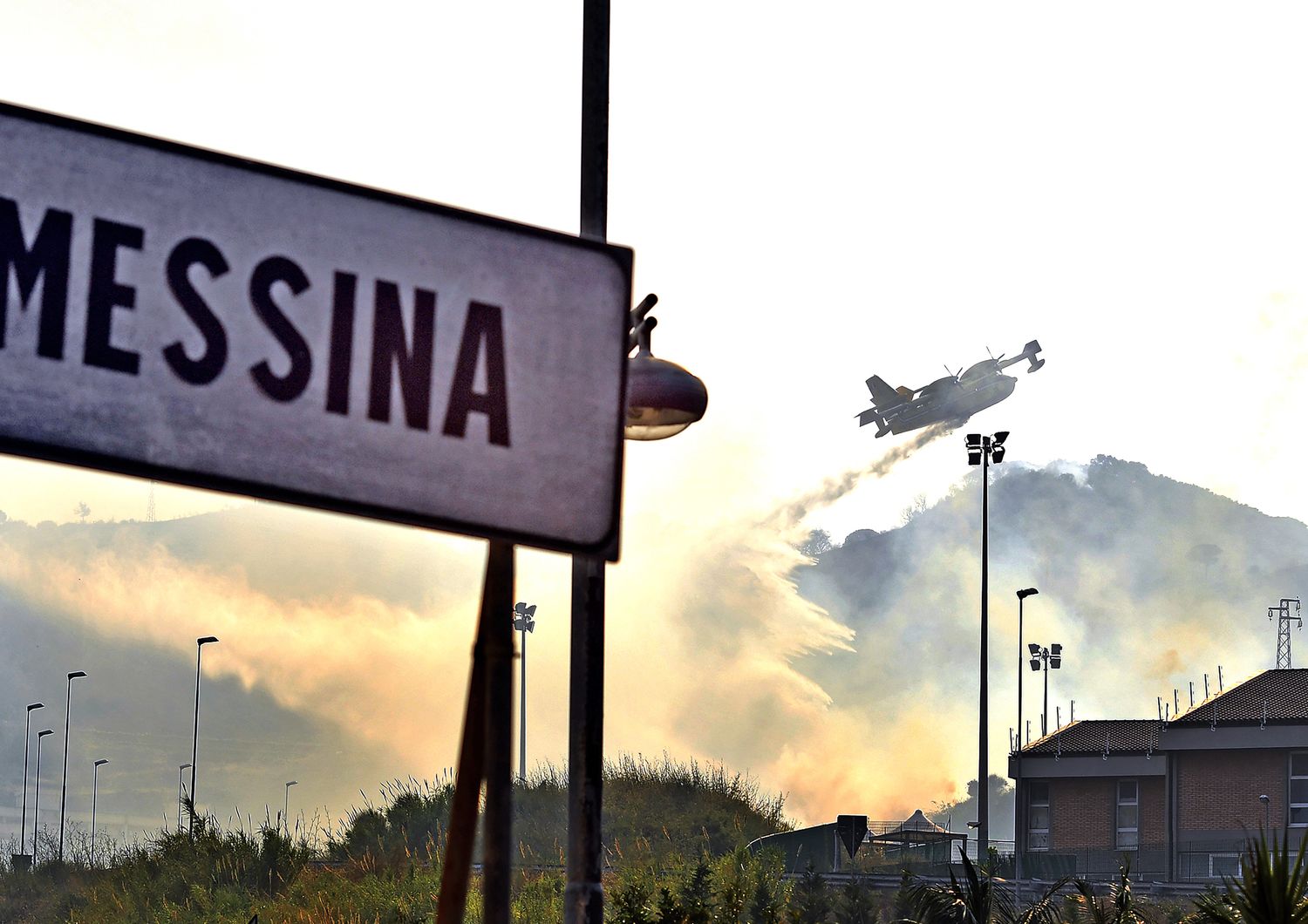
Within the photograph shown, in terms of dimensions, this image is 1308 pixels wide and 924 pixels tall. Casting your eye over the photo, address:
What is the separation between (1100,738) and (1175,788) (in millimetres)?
7164

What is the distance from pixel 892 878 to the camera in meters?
37.0

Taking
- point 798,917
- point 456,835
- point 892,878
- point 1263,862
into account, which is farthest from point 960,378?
point 456,835

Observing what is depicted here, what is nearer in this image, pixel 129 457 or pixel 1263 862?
pixel 129 457

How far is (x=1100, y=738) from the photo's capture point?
61594 millimetres

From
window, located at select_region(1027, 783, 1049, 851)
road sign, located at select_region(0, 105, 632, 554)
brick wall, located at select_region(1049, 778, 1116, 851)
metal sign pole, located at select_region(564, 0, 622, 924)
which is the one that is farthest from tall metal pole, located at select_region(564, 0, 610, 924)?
window, located at select_region(1027, 783, 1049, 851)

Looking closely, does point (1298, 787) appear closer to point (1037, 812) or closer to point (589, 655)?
point (1037, 812)

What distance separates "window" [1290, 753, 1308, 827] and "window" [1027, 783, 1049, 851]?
36.1 ft

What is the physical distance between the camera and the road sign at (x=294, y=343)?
2738 mm

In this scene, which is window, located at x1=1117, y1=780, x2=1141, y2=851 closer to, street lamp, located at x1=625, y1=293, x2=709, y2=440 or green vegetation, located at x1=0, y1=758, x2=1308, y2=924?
green vegetation, located at x1=0, y1=758, x2=1308, y2=924

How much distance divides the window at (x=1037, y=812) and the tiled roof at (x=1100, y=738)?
5.49 feet

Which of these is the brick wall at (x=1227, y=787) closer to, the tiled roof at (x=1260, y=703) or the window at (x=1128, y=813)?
the tiled roof at (x=1260, y=703)

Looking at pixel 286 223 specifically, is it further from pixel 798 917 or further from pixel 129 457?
pixel 798 917

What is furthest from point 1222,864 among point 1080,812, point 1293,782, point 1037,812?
point 1037,812

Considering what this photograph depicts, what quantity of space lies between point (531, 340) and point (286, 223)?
0.52 meters
